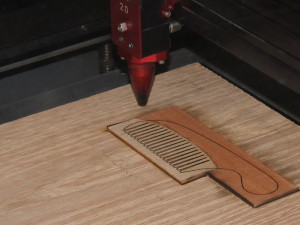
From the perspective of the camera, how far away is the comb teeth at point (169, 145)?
1.36 m

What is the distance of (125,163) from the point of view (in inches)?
53.7

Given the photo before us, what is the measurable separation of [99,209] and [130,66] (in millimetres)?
284

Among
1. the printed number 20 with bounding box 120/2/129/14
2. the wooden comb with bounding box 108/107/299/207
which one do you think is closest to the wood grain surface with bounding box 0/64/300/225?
the wooden comb with bounding box 108/107/299/207

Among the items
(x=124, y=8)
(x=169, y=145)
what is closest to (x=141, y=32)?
(x=124, y=8)

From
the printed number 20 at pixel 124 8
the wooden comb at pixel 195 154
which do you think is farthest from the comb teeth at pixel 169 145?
the printed number 20 at pixel 124 8

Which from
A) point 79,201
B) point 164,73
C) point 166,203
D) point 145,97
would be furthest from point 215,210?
point 164,73

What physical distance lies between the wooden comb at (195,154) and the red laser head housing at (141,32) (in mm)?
84

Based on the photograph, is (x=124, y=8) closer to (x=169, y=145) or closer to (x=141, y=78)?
(x=141, y=78)

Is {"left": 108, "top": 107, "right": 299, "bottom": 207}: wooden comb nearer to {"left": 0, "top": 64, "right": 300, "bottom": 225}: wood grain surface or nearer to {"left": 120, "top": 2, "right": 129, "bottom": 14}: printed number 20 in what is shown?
{"left": 0, "top": 64, "right": 300, "bottom": 225}: wood grain surface

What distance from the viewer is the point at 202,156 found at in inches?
54.0

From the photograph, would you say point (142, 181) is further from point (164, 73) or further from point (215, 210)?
point (164, 73)

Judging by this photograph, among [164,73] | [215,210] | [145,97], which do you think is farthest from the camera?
[164,73]

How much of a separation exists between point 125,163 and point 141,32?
204 mm

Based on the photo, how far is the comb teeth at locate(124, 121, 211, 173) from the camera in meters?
1.36
